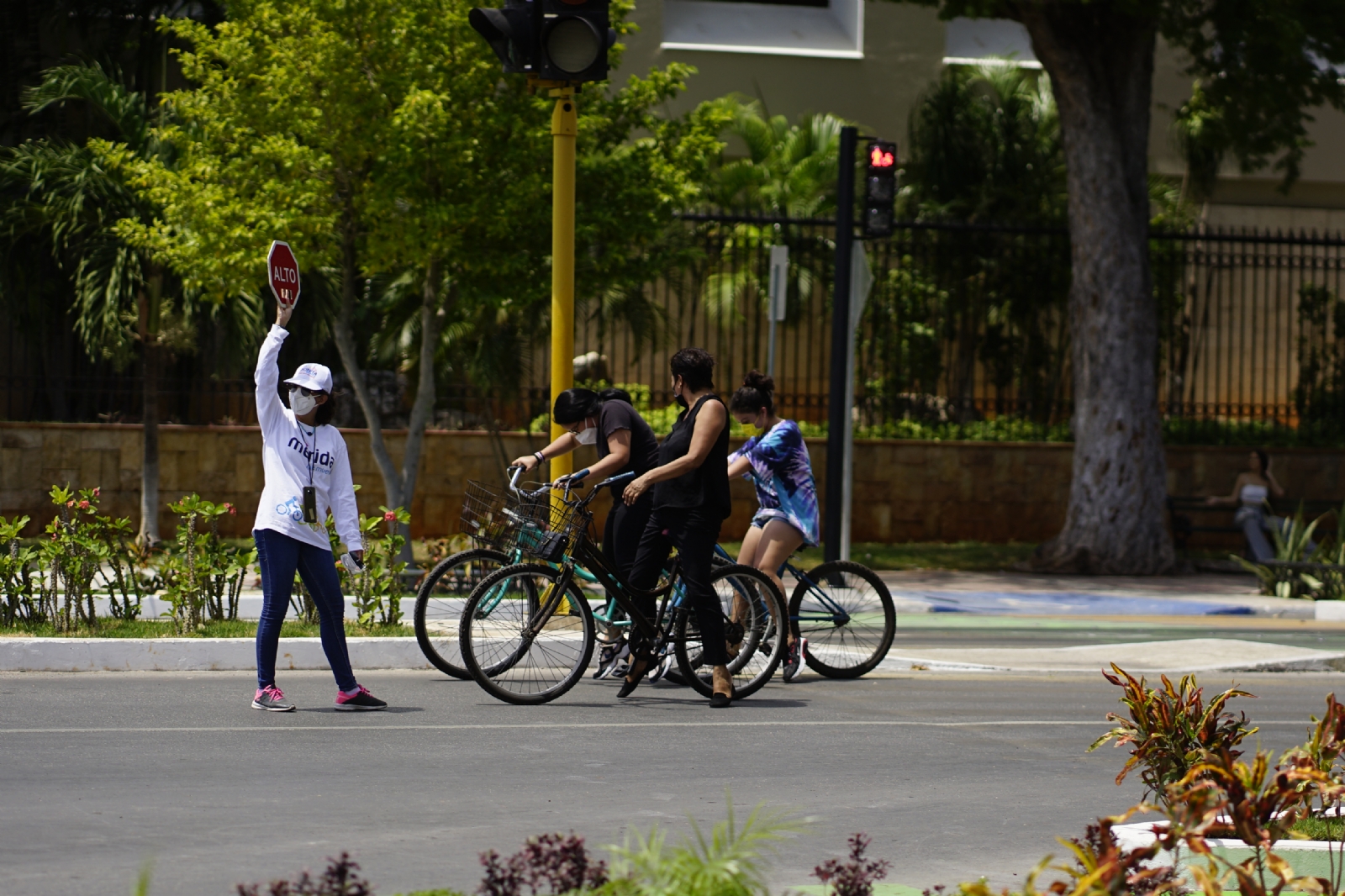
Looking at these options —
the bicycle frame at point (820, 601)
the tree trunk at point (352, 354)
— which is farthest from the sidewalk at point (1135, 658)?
the tree trunk at point (352, 354)

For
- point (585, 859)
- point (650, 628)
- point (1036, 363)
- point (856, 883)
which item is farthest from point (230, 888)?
point (1036, 363)

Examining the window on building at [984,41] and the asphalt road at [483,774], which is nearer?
the asphalt road at [483,774]

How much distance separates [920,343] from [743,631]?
462 inches

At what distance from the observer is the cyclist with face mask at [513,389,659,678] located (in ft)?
28.8

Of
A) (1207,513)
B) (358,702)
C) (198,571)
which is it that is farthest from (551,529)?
(1207,513)

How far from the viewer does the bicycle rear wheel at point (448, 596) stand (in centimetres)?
843

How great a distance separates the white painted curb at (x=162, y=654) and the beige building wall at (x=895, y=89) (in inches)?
746

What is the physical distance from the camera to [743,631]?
352 inches

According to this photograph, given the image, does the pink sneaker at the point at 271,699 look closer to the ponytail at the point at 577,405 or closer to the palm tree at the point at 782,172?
the ponytail at the point at 577,405

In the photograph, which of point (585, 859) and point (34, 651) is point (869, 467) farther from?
point (585, 859)

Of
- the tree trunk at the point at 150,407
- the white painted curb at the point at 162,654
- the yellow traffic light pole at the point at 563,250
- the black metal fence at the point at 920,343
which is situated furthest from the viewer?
the black metal fence at the point at 920,343

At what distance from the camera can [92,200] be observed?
1588cm

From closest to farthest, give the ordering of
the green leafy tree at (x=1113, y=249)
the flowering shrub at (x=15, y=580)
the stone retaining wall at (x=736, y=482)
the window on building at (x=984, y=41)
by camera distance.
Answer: the flowering shrub at (x=15, y=580)
the green leafy tree at (x=1113, y=249)
the stone retaining wall at (x=736, y=482)
the window on building at (x=984, y=41)

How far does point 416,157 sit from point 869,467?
27.2ft
